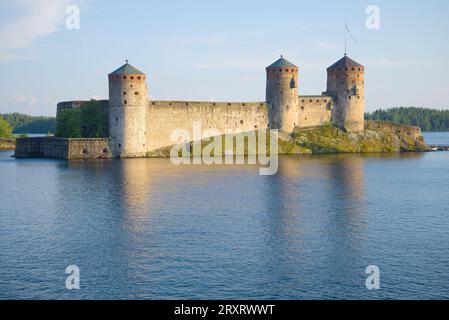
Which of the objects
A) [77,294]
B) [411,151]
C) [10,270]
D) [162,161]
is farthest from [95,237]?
[411,151]

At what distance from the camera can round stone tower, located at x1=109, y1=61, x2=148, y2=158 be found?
233 ft

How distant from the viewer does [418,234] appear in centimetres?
3036

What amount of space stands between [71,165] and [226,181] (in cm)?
2167

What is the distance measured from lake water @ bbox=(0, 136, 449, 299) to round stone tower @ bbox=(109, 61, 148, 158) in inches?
700

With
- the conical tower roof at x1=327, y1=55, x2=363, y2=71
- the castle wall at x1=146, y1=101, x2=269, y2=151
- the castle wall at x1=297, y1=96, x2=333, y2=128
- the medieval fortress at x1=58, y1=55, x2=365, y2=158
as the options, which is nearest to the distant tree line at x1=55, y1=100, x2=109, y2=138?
the medieval fortress at x1=58, y1=55, x2=365, y2=158

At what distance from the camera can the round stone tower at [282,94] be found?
269 feet

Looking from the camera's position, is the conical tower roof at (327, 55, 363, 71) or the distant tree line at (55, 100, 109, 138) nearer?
the distant tree line at (55, 100, 109, 138)

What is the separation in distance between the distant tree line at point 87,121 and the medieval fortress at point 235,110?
1490mm

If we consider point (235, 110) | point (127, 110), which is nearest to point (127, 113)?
point (127, 110)

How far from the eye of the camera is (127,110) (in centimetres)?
7138

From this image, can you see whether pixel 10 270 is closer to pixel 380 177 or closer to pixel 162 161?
pixel 380 177

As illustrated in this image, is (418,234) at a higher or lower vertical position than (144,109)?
lower

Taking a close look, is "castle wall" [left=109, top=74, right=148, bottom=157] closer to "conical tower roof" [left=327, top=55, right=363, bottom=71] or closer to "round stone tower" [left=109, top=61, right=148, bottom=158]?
"round stone tower" [left=109, top=61, right=148, bottom=158]

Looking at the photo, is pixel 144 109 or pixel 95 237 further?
pixel 144 109
